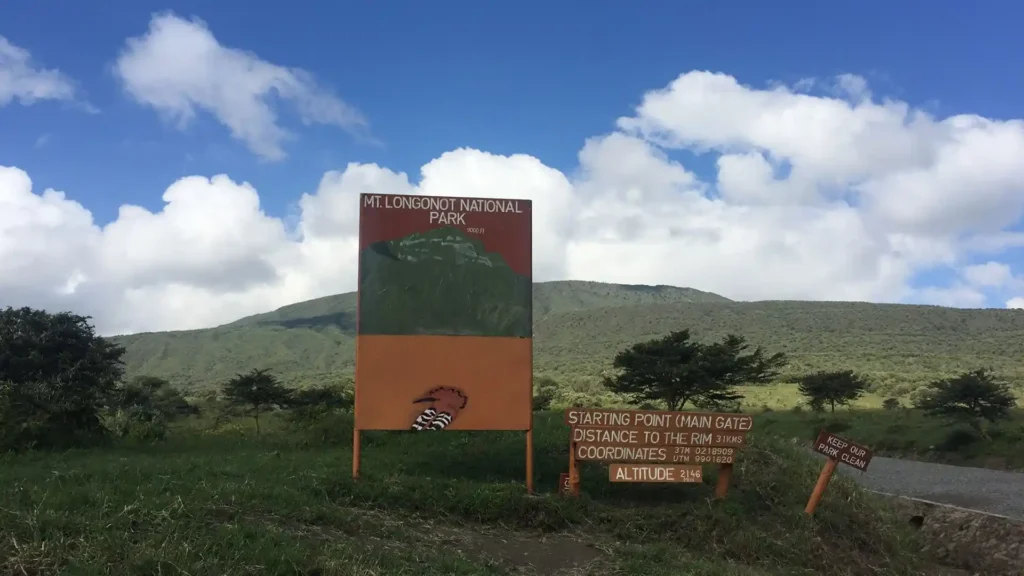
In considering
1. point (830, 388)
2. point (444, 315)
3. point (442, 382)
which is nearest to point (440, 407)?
point (442, 382)

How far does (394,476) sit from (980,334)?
287ft

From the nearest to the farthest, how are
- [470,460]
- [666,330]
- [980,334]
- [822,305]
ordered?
[470,460]
[980,334]
[666,330]
[822,305]

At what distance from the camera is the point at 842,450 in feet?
31.3

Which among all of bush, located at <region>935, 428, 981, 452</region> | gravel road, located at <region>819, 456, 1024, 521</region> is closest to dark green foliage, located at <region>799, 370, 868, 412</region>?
bush, located at <region>935, 428, 981, 452</region>

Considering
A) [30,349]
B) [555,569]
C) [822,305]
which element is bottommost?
[555,569]

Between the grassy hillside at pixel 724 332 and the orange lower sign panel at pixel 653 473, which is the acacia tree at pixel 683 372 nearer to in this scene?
the grassy hillside at pixel 724 332

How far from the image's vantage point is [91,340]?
23.2 m

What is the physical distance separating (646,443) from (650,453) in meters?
0.14

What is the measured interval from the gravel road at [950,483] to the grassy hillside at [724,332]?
27.8 metres

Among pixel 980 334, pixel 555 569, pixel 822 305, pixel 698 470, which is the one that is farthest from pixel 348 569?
pixel 822 305

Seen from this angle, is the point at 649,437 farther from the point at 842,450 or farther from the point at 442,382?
the point at 442,382

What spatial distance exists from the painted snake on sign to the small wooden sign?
4.57m

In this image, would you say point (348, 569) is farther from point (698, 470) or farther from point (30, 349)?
point (30, 349)

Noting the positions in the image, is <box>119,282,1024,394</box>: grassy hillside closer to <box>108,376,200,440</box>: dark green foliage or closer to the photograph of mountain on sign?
<box>108,376,200,440</box>: dark green foliage
